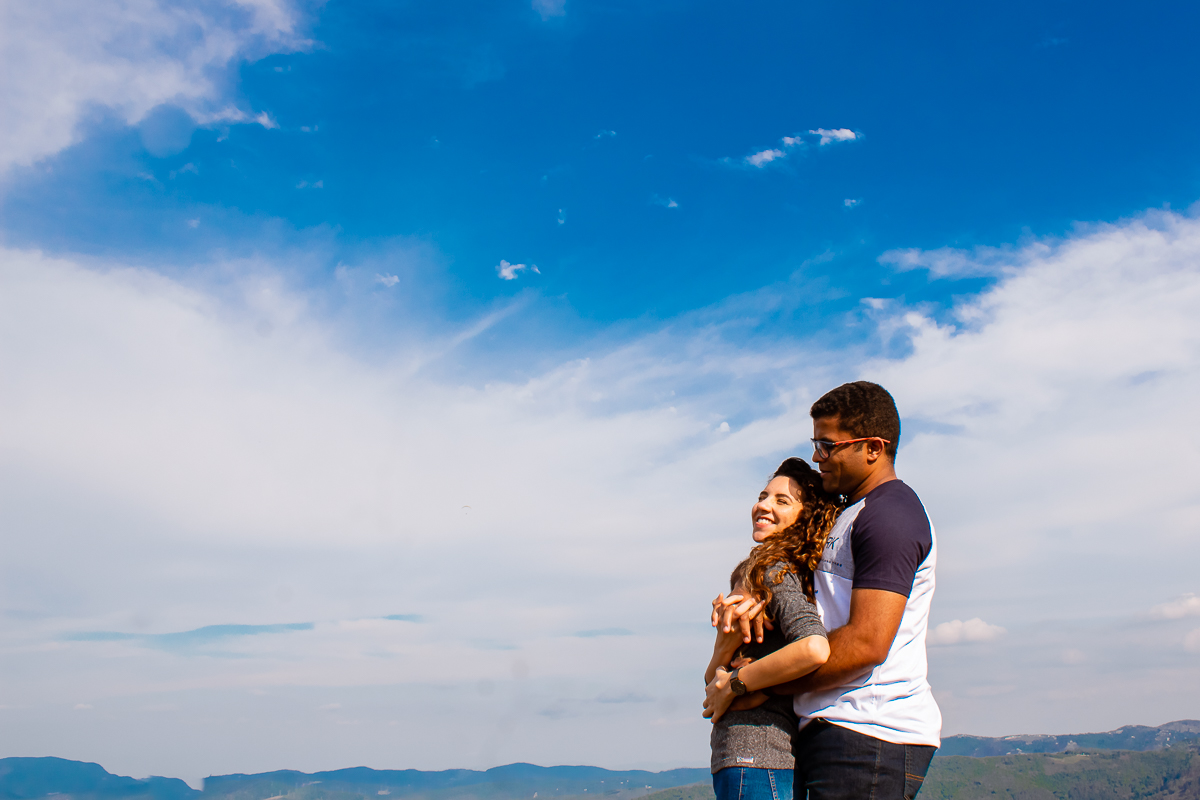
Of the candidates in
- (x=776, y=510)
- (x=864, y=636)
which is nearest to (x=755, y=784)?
(x=864, y=636)

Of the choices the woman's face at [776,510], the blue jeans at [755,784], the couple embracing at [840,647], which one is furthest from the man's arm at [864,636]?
the woman's face at [776,510]

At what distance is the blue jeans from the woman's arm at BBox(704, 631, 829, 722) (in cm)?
52

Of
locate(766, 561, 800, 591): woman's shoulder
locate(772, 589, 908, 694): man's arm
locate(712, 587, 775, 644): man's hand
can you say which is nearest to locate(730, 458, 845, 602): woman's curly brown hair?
locate(766, 561, 800, 591): woman's shoulder

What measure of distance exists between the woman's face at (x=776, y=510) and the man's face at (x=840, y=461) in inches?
15.2

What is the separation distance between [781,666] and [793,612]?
1.49 feet

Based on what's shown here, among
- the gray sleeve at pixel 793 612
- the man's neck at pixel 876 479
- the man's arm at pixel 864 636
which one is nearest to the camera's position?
the man's arm at pixel 864 636

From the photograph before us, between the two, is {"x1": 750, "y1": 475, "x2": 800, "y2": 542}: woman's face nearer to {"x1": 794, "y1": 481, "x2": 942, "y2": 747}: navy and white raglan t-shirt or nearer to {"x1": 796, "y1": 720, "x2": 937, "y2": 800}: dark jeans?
{"x1": 794, "y1": 481, "x2": 942, "y2": 747}: navy and white raglan t-shirt

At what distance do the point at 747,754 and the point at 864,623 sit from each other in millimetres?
1498

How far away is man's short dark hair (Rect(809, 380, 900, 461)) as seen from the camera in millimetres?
7168

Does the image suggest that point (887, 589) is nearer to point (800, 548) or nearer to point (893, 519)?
point (893, 519)

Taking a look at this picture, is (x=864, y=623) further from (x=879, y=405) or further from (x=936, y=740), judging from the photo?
(x=879, y=405)

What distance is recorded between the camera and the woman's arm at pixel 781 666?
626 cm

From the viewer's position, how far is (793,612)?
6586mm

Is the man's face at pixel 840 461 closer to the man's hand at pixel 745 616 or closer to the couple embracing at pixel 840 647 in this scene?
the couple embracing at pixel 840 647
